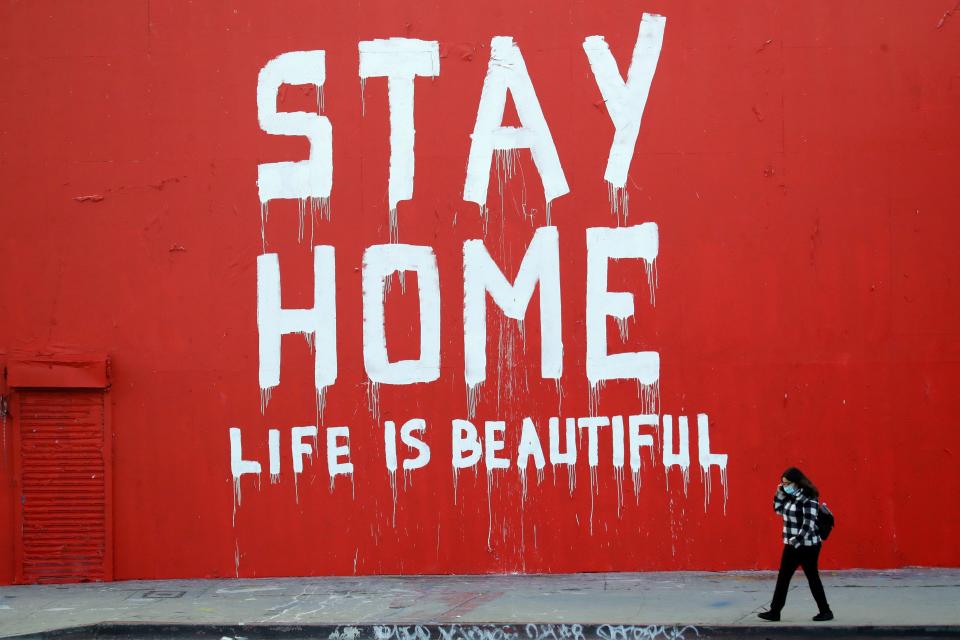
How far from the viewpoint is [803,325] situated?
39.0 feet

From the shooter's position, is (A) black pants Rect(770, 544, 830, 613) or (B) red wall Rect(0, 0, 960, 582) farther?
(B) red wall Rect(0, 0, 960, 582)

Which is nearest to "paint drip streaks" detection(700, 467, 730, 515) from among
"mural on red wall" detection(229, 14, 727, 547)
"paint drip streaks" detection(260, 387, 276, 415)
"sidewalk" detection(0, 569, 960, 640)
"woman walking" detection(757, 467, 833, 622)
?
"mural on red wall" detection(229, 14, 727, 547)

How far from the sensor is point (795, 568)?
951cm

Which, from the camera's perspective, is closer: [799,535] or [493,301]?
[799,535]

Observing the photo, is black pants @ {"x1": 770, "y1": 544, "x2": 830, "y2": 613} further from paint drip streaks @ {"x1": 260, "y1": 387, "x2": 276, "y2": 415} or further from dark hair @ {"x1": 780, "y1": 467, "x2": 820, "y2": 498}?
paint drip streaks @ {"x1": 260, "y1": 387, "x2": 276, "y2": 415}

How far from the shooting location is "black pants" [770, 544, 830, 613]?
30.9ft

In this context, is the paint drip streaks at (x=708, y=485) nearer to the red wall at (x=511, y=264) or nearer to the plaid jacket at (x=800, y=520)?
the red wall at (x=511, y=264)

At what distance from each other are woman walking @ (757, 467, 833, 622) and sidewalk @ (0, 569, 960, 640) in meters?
0.19

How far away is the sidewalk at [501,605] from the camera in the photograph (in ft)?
31.5

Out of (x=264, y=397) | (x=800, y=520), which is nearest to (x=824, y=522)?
(x=800, y=520)

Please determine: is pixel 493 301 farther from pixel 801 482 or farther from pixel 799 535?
pixel 799 535

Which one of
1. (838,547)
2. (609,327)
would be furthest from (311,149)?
(838,547)

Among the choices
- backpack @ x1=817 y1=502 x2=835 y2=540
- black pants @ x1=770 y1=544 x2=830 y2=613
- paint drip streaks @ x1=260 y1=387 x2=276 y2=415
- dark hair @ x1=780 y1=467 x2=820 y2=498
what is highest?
paint drip streaks @ x1=260 y1=387 x2=276 y2=415

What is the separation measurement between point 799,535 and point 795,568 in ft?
0.93
